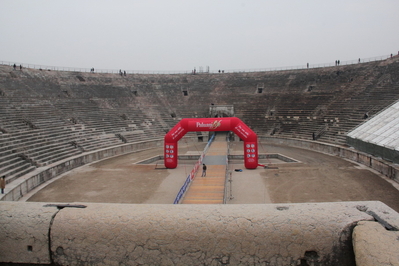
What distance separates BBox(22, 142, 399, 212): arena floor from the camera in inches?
570

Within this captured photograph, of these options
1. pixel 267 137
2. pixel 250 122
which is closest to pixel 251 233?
pixel 267 137

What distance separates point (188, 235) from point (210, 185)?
11681 millimetres

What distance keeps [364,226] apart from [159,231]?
316cm

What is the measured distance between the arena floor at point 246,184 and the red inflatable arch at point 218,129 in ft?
2.58

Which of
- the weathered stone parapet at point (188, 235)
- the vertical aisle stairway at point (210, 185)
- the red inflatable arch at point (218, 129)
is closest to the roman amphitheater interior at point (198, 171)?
the weathered stone parapet at point (188, 235)

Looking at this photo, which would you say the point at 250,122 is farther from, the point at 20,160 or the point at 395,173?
the point at 20,160

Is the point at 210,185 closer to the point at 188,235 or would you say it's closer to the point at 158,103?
the point at 188,235

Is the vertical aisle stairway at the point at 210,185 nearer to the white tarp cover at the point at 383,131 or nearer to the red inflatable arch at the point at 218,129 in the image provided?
the red inflatable arch at the point at 218,129

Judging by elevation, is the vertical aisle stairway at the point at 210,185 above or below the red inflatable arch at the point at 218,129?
below

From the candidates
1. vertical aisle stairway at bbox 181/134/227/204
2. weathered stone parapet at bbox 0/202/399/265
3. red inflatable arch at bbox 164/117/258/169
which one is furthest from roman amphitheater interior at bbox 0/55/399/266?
red inflatable arch at bbox 164/117/258/169

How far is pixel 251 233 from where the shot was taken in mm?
4656

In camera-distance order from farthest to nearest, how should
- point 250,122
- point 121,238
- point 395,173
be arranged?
point 250,122 → point 395,173 → point 121,238

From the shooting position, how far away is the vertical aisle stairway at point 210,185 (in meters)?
14.1

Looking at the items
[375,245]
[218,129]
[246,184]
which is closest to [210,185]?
[246,184]
